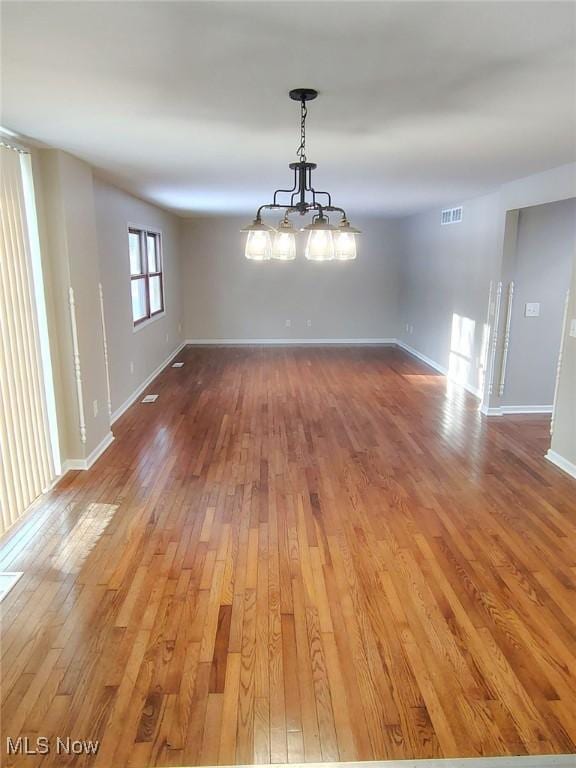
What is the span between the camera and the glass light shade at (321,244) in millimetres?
2301

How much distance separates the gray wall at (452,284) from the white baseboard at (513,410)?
0.59m

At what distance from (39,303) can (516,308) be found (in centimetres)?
439

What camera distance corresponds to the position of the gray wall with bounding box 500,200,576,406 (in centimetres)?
480

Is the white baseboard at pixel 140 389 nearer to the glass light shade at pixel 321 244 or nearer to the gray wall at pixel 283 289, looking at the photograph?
the gray wall at pixel 283 289

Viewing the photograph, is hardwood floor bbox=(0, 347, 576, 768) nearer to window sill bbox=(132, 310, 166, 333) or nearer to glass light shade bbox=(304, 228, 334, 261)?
glass light shade bbox=(304, 228, 334, 261)

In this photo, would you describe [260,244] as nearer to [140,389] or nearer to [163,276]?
[140,389]

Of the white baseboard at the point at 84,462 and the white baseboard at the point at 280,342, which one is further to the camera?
the white baseboard at the point at 280,342

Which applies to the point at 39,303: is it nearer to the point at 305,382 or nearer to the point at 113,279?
the point at 113,279

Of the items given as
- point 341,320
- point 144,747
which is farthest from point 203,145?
point 341,320

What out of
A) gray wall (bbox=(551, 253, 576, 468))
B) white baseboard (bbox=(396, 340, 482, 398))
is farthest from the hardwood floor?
white baseboard (bbox=(396, 340, 482, 398))

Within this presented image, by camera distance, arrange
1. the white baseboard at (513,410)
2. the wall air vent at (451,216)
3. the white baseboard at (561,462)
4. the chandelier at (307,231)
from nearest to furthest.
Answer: the chandelier at (307,231), the white baseboard at (561,462), the white baseboard at (513,410), the wall air vent at (451,216)

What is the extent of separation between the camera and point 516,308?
16.3ft

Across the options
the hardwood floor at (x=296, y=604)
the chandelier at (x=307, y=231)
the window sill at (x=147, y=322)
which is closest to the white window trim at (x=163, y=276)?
the window sill at (x=147, y=322)

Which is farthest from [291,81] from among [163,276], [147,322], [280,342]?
[280,342]
